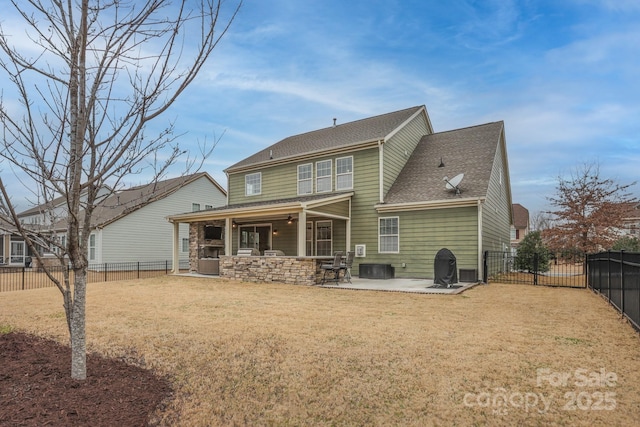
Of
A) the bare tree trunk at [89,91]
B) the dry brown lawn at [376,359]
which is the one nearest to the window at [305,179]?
the dry brown lawn at [376,359]

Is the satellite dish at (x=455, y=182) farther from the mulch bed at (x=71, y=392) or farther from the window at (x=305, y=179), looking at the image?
the mulch bed at (x=71, y=392)

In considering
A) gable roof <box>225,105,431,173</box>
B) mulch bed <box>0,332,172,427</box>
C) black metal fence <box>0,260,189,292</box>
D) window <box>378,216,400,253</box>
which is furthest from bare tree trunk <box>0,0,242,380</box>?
black metal fence <box>0,260,189,292</box>

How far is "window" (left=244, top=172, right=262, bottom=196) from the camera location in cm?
1850

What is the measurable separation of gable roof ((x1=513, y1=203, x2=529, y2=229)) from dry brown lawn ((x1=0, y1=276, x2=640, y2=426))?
126ft

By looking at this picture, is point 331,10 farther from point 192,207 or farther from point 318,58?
point 192,207

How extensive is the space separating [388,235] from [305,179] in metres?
4.87

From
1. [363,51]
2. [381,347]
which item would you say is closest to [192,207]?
[363,51]

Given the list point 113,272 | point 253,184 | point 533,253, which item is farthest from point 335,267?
point 113,272

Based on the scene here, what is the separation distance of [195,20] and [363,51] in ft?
28.2

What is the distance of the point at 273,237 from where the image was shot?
17.6 m

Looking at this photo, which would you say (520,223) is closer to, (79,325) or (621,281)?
(621,281)

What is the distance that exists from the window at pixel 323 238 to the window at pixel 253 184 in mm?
4185

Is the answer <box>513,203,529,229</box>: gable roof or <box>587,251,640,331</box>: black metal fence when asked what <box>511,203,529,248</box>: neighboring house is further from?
<box>587,251,640,331</box>: black metal fence

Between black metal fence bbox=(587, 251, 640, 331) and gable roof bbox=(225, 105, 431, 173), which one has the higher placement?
gable roof bbox=(225, 105, 431, 173)
